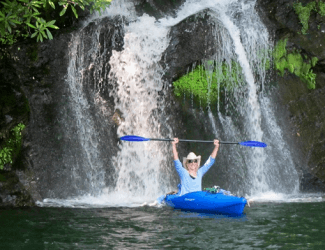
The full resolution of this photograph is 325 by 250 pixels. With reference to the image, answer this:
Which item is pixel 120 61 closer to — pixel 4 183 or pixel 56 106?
pixel 56 106

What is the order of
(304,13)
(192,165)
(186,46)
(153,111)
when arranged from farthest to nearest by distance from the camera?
(304,13), (186,46), (153,111), (192,165)

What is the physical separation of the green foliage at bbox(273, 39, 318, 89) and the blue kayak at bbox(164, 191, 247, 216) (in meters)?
5.82

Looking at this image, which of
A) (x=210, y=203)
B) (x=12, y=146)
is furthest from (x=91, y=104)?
(x=210, y=203)

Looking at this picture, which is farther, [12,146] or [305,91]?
[305,91]

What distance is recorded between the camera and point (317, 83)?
44.3ft

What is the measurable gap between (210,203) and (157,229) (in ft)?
5.16

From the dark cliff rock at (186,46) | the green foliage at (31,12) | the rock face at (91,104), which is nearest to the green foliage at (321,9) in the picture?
the rock face at (91,104)

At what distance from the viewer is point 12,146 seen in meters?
10.5

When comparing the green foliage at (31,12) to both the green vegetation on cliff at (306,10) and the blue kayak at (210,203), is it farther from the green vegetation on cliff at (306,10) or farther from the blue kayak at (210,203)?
the green vegetation on cliff at (306,10)

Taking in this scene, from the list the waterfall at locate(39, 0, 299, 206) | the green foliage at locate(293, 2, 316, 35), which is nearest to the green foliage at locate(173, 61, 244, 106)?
the waterfall at locate(39, 0, 299, 206)

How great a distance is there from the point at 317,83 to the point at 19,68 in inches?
303

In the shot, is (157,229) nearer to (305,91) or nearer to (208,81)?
(208,81)

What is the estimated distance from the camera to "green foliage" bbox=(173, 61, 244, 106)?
1265 cm

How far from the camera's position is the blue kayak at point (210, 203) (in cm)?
833
